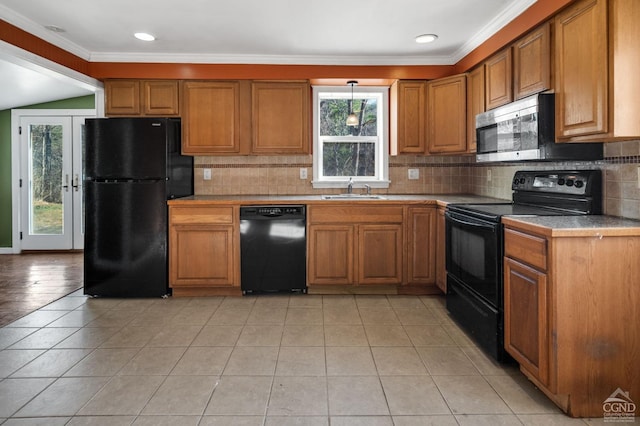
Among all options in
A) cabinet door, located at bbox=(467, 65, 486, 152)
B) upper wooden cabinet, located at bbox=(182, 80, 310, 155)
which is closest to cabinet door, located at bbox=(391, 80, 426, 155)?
cabinet door, located at bbox=(467, 65, 486, 152)

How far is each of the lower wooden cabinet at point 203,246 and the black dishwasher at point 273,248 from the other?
0.10m

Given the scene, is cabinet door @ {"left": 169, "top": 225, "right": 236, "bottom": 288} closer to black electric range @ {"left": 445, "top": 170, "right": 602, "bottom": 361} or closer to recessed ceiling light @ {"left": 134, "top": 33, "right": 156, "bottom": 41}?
recessed ceiling light @ {"left": 134, "top": 33, "right": 156, "bottom": 41}

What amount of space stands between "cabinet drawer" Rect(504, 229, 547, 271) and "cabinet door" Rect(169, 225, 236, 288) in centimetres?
242

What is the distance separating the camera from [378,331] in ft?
10.2

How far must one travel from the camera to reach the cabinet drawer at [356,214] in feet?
13.1

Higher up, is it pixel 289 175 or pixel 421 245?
pixel 289 175

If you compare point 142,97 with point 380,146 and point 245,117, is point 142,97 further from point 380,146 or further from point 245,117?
point 380,146

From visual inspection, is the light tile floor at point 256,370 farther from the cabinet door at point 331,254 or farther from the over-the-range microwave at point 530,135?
the over-the-range microwave at point 530,135

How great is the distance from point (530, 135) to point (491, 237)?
0.73m

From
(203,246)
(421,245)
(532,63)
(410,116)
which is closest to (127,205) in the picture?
(203,246)

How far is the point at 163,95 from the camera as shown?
427cm

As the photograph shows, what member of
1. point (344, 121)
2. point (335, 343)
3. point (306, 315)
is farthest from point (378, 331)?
point (344, 121)

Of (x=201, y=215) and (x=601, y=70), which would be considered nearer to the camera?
(x=601, y=70)

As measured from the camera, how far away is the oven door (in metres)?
2.55
